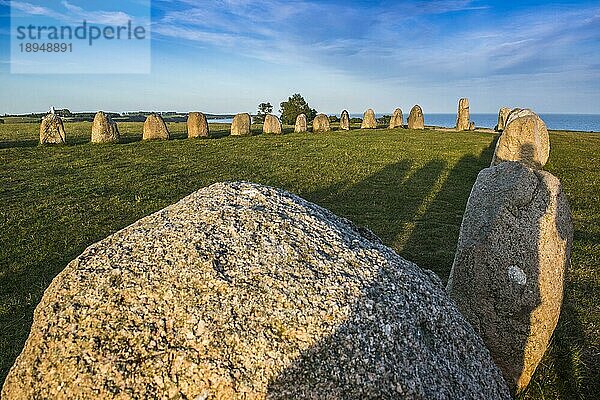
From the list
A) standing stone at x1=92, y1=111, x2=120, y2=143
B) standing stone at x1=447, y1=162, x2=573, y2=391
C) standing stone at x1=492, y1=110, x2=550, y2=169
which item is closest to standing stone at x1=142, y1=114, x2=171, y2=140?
standing stone at x1=92, y1=111, x2=120, y2=143

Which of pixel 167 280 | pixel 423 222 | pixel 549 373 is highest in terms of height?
pixel 167 280

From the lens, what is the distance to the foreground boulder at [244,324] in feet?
9.53

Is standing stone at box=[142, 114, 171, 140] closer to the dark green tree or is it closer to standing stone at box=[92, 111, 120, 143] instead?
standing stone at box=[92, 111, 120, 143]

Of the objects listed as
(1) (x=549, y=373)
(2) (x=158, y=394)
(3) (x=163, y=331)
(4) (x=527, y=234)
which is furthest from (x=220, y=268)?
(1) (x=549, y=373)

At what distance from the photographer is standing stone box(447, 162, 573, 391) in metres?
5.33

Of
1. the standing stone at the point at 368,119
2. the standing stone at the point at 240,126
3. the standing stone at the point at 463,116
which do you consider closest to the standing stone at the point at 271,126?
the standing stone at the point at 240,126

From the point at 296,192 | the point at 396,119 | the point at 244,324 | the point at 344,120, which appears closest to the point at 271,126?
the point at 344,120

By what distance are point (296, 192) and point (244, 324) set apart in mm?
12748

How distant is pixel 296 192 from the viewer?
51.6 feet

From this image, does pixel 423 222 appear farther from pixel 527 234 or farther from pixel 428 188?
pixel 527 234

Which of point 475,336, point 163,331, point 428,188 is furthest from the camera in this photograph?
point 428,188

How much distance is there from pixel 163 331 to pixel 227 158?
20057mm

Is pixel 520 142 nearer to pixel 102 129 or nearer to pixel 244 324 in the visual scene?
pixel 244 324

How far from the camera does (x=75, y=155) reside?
22.4 meters
